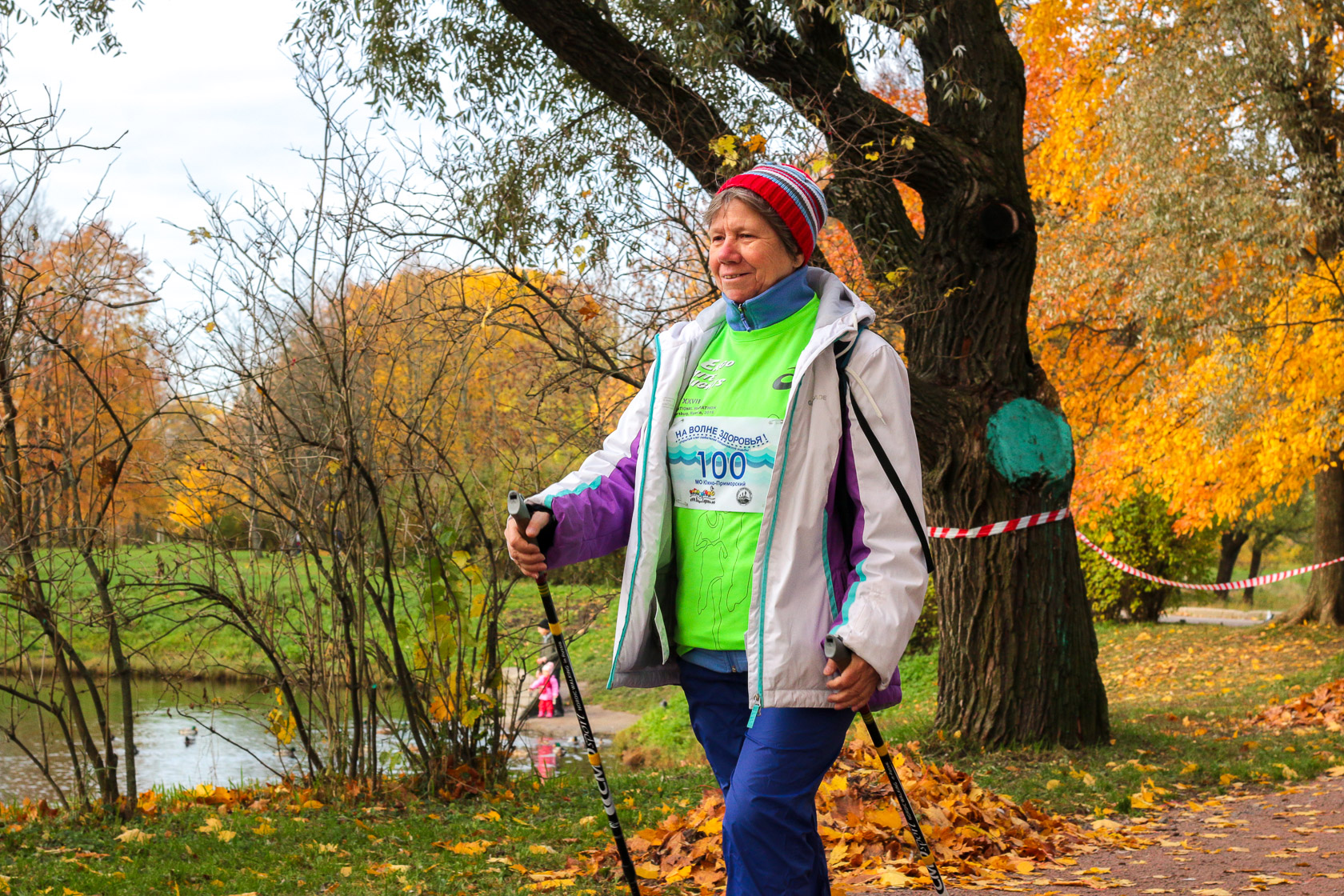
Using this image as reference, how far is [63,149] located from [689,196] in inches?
126

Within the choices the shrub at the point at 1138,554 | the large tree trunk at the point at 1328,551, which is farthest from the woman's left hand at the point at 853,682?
the shrub at the point at 1138,554

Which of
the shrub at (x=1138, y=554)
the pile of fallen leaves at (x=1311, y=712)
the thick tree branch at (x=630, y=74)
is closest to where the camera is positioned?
the thick tree branch at (x=630, y=74)

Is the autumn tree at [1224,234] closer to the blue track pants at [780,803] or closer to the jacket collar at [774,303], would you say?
the jacket collar at [774,303]

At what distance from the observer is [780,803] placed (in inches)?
101

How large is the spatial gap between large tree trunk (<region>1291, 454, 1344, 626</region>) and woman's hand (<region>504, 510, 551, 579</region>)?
15875 mm

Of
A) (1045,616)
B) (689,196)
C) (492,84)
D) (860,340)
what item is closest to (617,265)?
(689,196)

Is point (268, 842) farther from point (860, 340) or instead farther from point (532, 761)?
point (860, 340)

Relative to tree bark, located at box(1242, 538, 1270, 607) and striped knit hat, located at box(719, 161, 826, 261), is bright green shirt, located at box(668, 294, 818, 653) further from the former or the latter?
tree bark, located at box(1242, 538, 1270, 607)

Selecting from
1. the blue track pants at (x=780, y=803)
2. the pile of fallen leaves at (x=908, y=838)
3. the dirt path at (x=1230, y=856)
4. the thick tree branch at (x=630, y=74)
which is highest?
the thick tree branch at (x=630, y=74)

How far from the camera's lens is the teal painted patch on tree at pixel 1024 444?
22.7ft

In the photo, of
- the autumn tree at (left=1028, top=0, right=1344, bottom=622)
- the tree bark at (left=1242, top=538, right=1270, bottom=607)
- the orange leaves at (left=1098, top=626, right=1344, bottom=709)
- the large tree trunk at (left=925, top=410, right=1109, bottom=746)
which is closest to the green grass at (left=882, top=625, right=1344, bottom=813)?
the orange leaves at (left=1098, top=626, right=1344, bottom=709)

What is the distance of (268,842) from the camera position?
17.6 ft

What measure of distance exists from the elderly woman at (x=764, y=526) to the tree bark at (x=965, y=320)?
3.96m

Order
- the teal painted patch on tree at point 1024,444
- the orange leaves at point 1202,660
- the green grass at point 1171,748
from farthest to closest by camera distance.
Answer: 1. the orange leaves at point 1202,660
2. the teal painted patch on tree at point 1024,444
3. the green grass at point 1171,748
